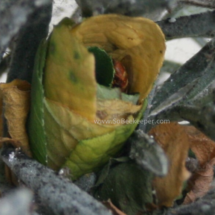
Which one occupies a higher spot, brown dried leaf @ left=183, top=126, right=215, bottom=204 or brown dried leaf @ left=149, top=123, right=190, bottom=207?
brown dried leaf @ left=149, top=123, right=190, bottom=207

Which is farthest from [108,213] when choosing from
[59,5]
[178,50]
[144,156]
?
[178,50]

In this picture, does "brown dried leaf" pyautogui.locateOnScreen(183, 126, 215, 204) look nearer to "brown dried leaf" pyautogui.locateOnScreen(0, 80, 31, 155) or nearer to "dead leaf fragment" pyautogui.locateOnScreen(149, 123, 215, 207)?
"dead leaf fragment" pyautogui.locateOnScreen(149, 123, 215, 207)

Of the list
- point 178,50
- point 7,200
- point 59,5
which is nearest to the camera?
point 7,200

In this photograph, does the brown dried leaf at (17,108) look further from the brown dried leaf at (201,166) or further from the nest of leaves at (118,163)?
the brown dried leaf at (201,166)

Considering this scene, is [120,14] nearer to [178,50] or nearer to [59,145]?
[59,145]

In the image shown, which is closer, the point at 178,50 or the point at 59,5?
the point at 59,5

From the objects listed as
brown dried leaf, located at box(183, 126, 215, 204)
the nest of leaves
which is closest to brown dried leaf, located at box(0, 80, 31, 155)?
the nest of leaves

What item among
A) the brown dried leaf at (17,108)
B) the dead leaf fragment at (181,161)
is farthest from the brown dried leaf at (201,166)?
the brown dried leaf at (17,108)
